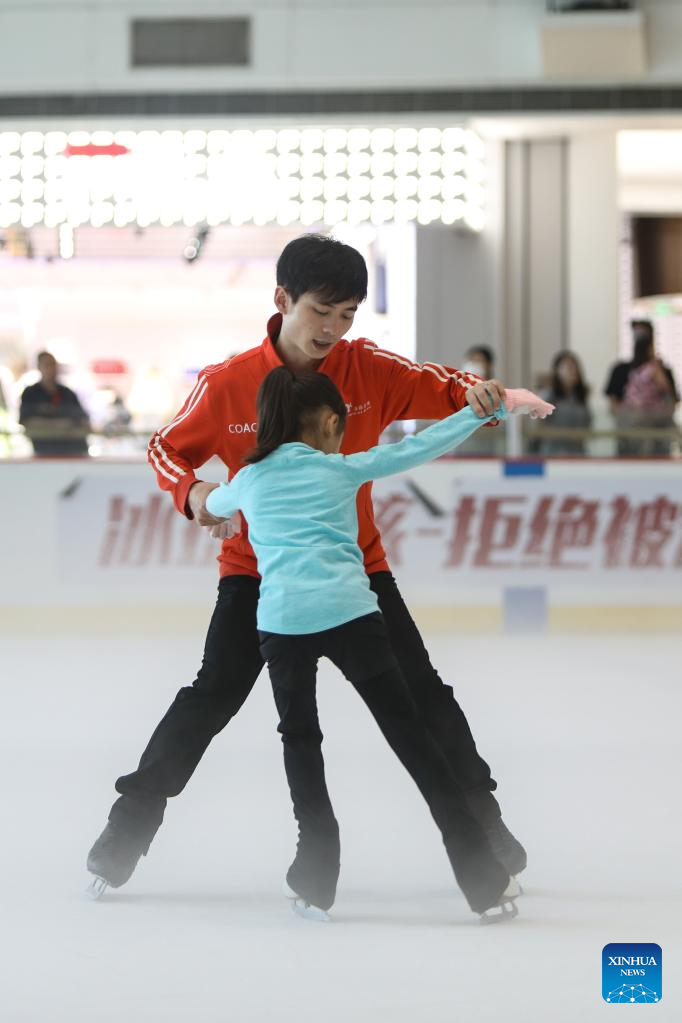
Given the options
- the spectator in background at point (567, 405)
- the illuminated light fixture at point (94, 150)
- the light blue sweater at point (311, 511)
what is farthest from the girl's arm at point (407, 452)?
the illuminated light fixture at point (94, 150)

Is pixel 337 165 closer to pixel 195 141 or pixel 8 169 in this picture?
pixel 195 141

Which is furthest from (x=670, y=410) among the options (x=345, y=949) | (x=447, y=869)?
(x=345, y=949)

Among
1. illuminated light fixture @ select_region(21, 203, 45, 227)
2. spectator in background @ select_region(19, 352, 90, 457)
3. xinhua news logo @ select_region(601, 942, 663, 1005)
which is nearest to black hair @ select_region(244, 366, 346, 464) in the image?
xinhua news logo @ select_region(601, 942, 663, 1005)

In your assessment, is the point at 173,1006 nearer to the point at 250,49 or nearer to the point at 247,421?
the point at 247,421

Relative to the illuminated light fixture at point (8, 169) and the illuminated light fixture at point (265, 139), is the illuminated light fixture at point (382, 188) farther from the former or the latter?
the illuminated light fixture at point (8, 169)

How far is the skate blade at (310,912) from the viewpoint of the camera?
2.30 metres

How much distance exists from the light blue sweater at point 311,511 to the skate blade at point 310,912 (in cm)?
45

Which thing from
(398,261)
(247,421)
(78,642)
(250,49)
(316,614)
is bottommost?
(78,642)

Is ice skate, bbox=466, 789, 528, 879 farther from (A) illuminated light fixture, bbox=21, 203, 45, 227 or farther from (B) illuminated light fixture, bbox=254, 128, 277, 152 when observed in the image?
(A) illuminated light fixture, bbox=21, 203, 45, 227

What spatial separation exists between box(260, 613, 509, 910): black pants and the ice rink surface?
8 centimetres

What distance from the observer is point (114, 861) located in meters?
2.42

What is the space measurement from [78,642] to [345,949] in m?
3.91

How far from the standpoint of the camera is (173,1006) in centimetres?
187

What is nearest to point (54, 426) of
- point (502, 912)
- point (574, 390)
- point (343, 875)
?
point (574, 390)
